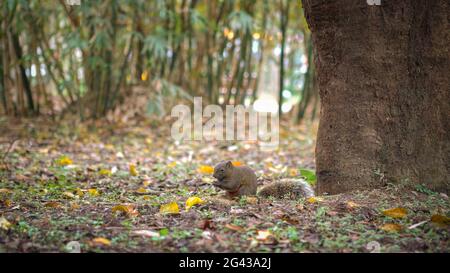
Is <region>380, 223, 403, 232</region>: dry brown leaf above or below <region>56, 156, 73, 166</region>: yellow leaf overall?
below

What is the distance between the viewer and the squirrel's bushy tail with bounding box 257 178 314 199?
4719 mm

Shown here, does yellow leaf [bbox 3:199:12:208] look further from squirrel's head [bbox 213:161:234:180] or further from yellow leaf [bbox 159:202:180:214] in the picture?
squirrel's head [bbox 213:161:234:180]

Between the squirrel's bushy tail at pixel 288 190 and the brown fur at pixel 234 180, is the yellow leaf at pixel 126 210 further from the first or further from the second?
the squirrel's bushy tail at pixel 288 190

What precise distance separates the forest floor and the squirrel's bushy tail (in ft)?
0.76

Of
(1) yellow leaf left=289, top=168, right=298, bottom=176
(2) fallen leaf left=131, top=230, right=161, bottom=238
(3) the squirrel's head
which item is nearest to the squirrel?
(3) the squirrel's head

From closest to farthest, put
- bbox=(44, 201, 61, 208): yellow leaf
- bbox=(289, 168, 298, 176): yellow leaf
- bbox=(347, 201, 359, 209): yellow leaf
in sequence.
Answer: bbox=(347, 201, 359, 209): yellow leaf → bbox=(44, 201, 61, 208): yellow leaf → bbox=(289, 168, 298, 176): yellow leaf

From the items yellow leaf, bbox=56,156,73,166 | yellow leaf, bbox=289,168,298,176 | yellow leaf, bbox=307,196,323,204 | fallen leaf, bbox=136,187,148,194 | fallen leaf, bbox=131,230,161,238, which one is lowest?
yellow leaf, bbox=289,168,298,176

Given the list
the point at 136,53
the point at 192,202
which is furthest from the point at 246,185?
the point at 136,53

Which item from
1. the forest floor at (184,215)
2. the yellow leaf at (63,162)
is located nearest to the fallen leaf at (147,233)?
the forest floor at (184,215)

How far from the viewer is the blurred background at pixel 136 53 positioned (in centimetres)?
894

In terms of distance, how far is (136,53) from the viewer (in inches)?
407

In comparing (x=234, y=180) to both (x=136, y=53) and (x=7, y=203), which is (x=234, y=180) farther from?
(x=136, y=53)

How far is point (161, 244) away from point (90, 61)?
5822 mm

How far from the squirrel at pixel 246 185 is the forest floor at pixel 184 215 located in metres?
0.17
